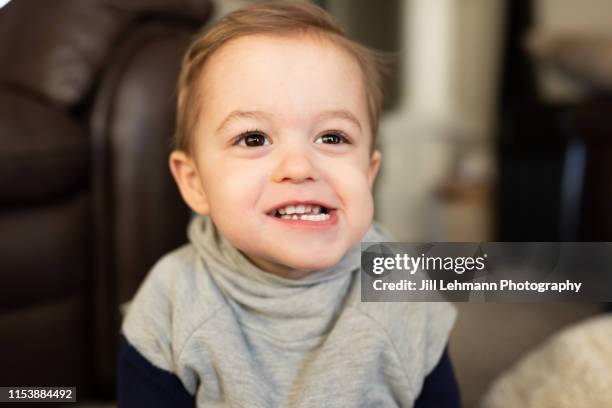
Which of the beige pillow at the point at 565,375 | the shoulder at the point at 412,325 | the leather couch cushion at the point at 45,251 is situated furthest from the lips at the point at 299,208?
the leather couch cushion at the point at 45,251

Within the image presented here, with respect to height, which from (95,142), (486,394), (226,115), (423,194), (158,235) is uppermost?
(226,115)

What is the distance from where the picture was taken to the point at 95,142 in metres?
1.06

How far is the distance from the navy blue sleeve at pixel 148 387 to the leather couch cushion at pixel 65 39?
0.51 m

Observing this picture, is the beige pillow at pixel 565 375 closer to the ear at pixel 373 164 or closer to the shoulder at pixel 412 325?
the shoulder at pixel 412 325

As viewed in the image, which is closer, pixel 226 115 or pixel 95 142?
pixel 226 115

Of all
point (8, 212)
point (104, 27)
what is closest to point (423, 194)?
point (104, 27)

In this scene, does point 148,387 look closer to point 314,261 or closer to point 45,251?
point 314,261

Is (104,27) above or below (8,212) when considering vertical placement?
above

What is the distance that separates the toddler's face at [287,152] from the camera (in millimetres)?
673

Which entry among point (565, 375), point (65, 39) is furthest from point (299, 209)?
point (65, 39)

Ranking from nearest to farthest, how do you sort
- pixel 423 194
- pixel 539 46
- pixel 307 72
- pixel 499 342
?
1. pixel 307 72
2. pixel 499 342
3. pixel 539 46
4. pixel 423 194

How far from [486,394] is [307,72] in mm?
513

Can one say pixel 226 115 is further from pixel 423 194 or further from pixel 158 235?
pixel 423 194

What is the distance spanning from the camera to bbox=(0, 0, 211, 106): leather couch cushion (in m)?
1.13
